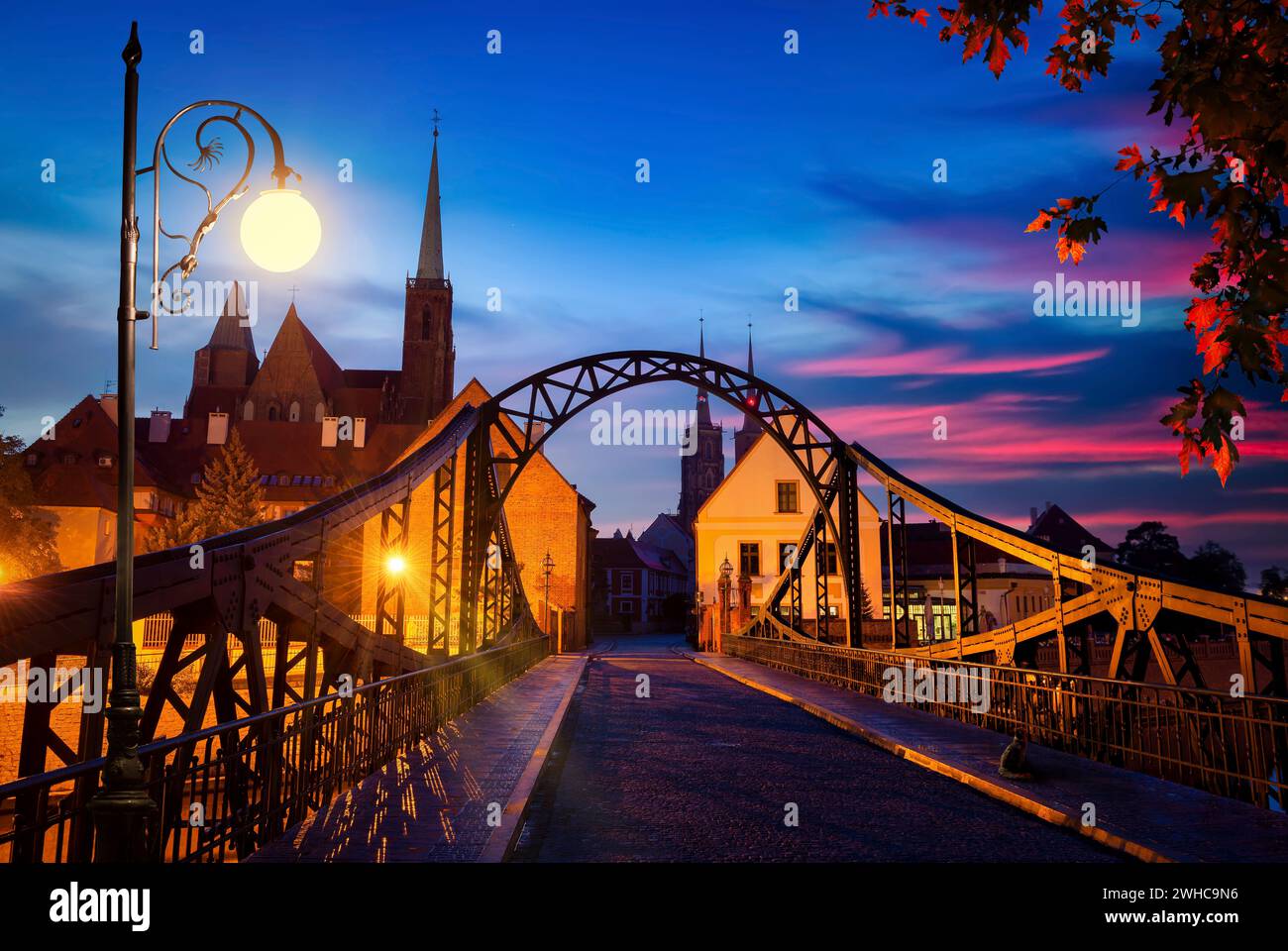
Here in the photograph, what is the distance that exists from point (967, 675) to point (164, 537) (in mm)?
49433

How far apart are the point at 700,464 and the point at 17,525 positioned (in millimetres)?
85937

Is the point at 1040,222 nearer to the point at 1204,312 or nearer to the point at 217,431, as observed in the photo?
the point at 1204,312

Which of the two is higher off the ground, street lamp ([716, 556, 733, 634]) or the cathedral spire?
the cathedral spire

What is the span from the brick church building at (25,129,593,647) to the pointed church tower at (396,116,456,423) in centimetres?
10

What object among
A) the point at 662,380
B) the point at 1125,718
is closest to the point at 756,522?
the point at 662,380

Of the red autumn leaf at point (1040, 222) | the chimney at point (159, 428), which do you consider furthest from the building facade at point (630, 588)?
the red autumn leaf at point (1040, 222)

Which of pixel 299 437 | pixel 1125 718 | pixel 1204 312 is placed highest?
pixel 299 437

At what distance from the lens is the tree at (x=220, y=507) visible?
52844mm

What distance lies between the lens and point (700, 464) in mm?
120312

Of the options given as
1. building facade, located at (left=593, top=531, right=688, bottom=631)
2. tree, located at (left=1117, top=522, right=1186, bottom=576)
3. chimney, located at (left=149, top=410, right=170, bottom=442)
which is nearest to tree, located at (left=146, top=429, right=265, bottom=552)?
chimney, located at (left=149, top=410, right=170, bottom=442)

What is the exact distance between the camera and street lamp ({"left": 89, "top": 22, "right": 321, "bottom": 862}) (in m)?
4.75

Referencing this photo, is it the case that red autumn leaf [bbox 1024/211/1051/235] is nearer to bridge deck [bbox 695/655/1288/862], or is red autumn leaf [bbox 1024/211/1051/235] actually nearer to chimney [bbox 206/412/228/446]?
bridge deck [bbox 695/655/1288/862]

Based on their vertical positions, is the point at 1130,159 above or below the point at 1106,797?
above
